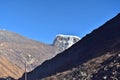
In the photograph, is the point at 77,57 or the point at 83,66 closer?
the point at 83,66

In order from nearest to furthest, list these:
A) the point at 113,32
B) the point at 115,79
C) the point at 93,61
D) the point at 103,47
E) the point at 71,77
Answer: the point at 115,79 < the point at 71,77 < the point at 93,61 < the point at 103,47 < the point at 113,32

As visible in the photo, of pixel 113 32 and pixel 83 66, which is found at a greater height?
pixel 113 32

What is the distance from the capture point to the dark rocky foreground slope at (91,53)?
62.7m

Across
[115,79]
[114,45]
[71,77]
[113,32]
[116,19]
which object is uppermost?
[116,19]

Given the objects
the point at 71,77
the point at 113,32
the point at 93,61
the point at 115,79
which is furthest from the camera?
the point at 113,32

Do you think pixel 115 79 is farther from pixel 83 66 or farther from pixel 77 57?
pixel 77 57

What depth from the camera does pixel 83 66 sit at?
209 ft

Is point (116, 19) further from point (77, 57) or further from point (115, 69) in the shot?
point (115, 69)

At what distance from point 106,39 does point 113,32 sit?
2.06 metres

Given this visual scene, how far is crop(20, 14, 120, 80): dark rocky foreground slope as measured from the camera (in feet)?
206

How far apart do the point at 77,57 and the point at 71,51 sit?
31.7 feet

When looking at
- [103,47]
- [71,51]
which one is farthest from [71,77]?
[71,51]

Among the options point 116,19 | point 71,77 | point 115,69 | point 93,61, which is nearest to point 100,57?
point 93,61

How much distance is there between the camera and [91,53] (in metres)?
74.9
